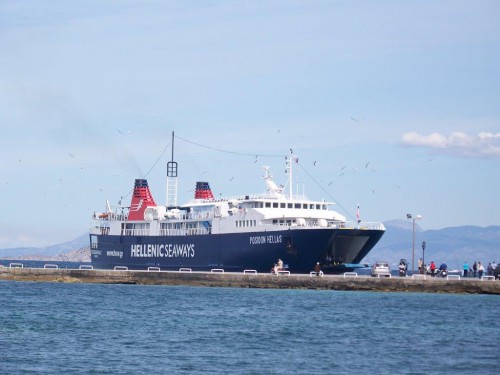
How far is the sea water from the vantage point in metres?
34.0

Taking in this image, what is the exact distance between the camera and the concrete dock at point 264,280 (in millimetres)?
62681

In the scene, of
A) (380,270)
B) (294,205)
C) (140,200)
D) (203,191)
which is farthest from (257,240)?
(140,200)

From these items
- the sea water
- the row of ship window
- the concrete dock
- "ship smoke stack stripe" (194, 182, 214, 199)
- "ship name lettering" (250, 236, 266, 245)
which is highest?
"ship smoke stack stripe" (194, 182, 214, 199)

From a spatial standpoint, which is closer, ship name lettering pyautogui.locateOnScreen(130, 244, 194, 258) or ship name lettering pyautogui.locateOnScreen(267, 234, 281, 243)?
ship name lettering pyautogui.locateOnScreen(267, 234, 281, 243)

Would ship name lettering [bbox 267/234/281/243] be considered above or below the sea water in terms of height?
above

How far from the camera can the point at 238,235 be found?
76438mm

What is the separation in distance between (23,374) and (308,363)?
954 cm

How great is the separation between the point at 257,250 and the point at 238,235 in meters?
2.40

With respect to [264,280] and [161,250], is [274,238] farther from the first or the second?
[161,250]

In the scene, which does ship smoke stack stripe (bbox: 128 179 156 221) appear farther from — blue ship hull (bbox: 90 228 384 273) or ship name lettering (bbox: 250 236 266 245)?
ship name lettering (bbox: 250 236 266 245)

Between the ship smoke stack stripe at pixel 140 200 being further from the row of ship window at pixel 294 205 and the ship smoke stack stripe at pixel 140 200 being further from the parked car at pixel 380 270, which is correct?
the parked car at pixel 380 270

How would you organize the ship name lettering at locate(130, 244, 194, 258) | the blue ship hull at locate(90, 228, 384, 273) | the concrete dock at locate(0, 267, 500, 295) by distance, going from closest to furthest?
the concrete dock at locate(0, 267, 500, 295)
the blue ship hull at locate(90, 228, 384, 273)
the ship name lettering at locate(130, 244, 194, 258)

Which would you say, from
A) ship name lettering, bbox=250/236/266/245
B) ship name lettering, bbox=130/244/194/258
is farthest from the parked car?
ship name lettering, bbox=130/244/194/258

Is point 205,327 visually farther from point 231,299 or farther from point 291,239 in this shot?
point 291,239
